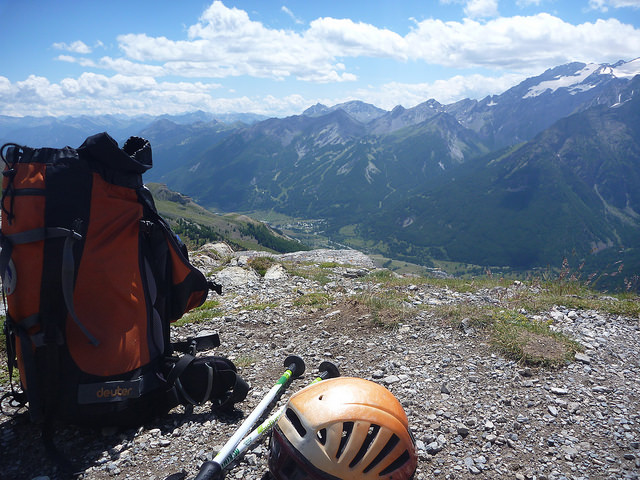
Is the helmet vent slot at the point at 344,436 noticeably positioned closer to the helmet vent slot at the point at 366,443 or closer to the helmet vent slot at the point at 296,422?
the helmet vent slot at the point at 366,443

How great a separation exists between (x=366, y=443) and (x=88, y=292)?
4114mm

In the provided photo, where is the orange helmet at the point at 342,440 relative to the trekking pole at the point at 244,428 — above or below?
above

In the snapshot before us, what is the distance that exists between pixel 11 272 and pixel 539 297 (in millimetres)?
12466

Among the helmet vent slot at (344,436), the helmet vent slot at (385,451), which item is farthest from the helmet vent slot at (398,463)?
the helmet vent slot at (344,436)

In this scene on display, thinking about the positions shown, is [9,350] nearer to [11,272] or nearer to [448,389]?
[11,272]

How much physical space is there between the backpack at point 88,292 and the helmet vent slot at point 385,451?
2.71m

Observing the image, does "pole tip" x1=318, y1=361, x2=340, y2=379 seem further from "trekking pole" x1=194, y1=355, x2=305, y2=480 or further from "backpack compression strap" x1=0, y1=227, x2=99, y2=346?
"backpack compression strap" x1=0, y1=227, x2=99, y2=346

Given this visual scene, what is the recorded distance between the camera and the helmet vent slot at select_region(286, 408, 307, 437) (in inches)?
173

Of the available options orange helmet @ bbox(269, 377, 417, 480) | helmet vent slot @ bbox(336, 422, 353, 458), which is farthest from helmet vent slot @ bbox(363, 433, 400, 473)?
helmet vent slot @ bbox(336, 422, 353, 458)

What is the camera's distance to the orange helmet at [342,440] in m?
4.15

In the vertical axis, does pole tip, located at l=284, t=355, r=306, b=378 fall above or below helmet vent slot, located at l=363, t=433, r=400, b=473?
below

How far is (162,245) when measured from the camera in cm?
605

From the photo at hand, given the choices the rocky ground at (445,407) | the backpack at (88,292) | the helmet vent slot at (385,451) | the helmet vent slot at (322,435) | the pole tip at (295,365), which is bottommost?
the rocky ground at (445,407)

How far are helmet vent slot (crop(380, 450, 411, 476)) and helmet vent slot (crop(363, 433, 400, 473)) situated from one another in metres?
0.14
